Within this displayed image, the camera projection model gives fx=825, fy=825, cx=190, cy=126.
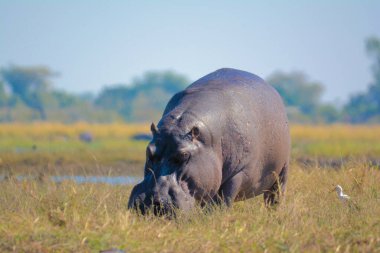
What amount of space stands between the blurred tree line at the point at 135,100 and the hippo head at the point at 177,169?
44459mm

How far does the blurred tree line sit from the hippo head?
44.5 metres

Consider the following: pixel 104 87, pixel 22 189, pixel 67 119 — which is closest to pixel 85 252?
pixel 22 189

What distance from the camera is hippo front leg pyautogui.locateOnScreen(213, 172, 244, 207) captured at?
6.33m

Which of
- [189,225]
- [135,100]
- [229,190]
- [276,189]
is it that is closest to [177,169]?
[189,225]

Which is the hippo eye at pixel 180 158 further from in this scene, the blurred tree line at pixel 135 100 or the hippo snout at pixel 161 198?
the blurred tree line at pixel 135 100

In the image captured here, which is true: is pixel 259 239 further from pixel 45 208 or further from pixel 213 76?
pixel 213 76

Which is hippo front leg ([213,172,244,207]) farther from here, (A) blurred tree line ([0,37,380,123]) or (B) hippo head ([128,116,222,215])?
(A) blurred tree line ([0,37,380,123])

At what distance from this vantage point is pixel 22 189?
714cm

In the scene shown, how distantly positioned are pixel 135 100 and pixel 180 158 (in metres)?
58.4

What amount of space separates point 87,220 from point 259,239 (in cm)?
112

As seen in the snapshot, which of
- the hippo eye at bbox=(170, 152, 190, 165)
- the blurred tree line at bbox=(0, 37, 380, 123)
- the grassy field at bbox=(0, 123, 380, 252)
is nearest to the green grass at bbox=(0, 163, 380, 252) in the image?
the grassy field at bbox=(0, 123, 380, 252)

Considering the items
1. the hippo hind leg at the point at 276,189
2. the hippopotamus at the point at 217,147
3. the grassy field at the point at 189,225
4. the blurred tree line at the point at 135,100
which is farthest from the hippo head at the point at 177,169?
the blurred tree line at the point at 135,100

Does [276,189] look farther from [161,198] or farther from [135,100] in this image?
[135,100]

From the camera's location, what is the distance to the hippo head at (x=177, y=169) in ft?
18.9
